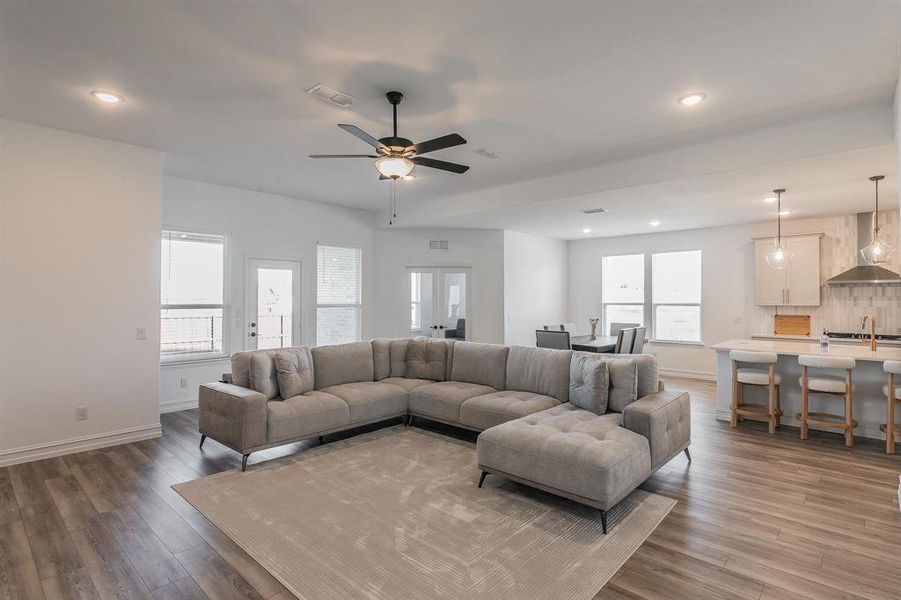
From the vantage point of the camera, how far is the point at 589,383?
3.78 m

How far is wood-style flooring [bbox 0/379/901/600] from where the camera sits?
7.23 feet

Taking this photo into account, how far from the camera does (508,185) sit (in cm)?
600

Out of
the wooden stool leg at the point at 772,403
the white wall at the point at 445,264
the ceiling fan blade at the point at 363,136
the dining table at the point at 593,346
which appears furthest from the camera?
the white wall at the point at 445,264

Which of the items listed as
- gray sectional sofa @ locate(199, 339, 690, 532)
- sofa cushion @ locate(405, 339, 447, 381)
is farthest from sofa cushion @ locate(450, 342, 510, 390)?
sofa cushion @ locate(405, 339, 447, 381)

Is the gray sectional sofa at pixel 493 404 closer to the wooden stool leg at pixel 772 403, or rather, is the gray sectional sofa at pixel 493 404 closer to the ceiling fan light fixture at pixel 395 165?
the wooden stool leg at pixel 772 403

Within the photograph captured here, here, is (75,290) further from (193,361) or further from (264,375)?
(264,375)

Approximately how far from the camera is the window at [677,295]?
324 inches

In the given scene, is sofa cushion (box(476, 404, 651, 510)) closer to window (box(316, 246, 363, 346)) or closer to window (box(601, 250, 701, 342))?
window (box(316, 246, 363, 346))

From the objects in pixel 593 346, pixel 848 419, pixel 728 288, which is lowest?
pixel 848 419

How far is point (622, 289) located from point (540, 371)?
547 cm

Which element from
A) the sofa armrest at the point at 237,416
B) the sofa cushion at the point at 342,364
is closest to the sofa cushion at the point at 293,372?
the sofa cushion at the point at 342,364

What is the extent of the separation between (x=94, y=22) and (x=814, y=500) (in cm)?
552

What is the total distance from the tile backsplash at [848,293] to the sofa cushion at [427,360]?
5.95 metres

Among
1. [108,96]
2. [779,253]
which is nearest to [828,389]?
[779,253]
